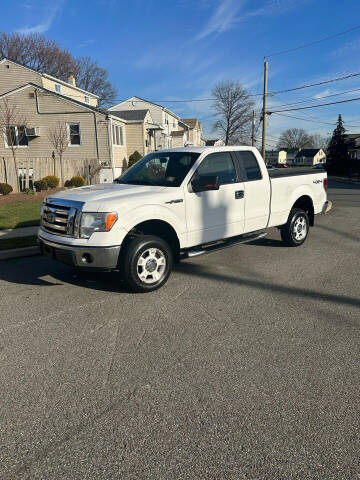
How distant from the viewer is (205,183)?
5164 mm

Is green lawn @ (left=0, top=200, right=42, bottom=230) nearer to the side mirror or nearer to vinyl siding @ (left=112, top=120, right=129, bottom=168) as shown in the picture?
the side mirror

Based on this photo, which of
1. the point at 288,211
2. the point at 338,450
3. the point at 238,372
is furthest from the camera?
the point at 288,211

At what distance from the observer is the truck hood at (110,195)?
178 inches

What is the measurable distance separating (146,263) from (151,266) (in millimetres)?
97

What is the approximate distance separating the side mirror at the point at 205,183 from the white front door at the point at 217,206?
3.9 inches

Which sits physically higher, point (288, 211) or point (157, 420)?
point (288, 211)

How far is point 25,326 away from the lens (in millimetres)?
3994

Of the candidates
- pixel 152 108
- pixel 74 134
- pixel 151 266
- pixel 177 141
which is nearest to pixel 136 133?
pixel 74 134

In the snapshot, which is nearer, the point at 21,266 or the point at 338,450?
the point at 338,450

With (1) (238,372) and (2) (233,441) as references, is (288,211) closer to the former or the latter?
(1) (238,372)

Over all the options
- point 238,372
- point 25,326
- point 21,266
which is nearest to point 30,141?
point 21,266

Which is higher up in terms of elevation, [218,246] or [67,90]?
[67,90]

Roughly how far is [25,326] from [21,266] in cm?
265

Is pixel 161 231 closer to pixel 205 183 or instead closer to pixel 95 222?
pixel 205 183
